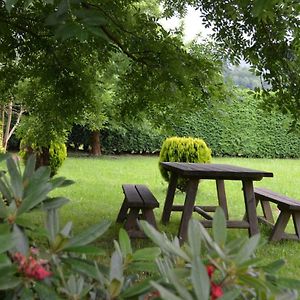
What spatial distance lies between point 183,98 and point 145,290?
362cm

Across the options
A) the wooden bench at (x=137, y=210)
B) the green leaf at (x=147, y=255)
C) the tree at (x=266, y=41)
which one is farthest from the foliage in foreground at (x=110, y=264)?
the wooden bench at (x=137, y=210)

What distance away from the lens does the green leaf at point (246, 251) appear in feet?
1.99

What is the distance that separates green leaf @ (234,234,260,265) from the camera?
1.99ft

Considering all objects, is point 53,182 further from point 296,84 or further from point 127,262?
point 296,84

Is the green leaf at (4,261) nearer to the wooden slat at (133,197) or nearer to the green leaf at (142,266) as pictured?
the green leaf at (142,266)

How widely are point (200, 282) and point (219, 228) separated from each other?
127 millimetres

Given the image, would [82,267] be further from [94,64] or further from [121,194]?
[121,194]

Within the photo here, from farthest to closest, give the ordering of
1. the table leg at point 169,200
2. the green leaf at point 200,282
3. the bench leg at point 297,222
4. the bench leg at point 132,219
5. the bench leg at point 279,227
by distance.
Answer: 1. the table leg at point 169,200
2. the bench leg at point 297,222
3. the bench leg at point 279,227
4. the bench leg at point 132,219
5. the green leaf at point 200,282

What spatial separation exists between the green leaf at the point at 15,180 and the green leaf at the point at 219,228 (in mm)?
283

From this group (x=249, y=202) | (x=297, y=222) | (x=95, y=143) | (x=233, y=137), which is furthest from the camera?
(x=233, y=137)

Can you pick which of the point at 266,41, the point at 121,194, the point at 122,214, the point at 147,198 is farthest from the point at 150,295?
the point at 121,194

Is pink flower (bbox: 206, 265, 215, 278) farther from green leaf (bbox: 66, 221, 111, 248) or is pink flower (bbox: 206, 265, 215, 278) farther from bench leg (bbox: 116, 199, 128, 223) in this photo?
bench leg (bbox: 116, 199, 128, 223)

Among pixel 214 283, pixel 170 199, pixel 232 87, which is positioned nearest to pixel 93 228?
pixel 214 283

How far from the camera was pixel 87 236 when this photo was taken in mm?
693
